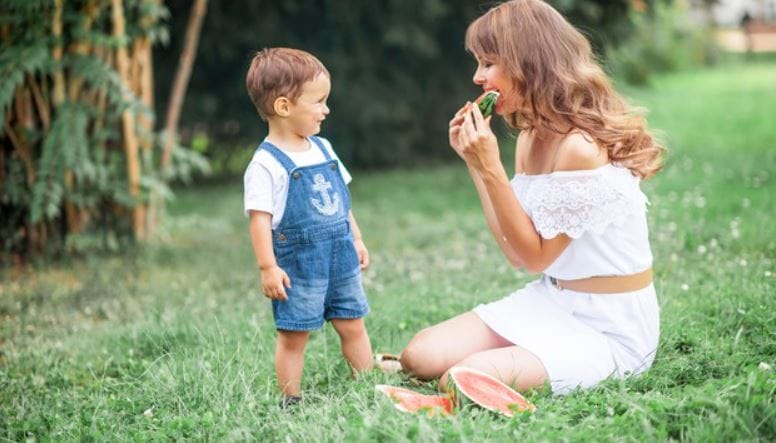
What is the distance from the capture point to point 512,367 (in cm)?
298

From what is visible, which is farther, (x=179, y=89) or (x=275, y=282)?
(x=179, y=89)

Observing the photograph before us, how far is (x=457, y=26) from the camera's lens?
10141 millimetres

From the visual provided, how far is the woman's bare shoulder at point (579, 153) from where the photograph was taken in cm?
300

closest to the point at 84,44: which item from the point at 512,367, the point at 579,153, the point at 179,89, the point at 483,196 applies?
the point at 179,89

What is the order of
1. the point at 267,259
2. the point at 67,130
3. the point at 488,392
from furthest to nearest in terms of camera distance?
the point at 67,130 < the point at 267,259 < the point at 488,392

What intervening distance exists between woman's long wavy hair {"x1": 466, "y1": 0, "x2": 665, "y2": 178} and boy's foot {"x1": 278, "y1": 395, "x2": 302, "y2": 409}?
4.44 ft

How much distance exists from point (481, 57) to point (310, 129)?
690 millimetres

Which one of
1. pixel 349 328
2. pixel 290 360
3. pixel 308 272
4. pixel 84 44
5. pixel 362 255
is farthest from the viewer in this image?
pixel 84 44

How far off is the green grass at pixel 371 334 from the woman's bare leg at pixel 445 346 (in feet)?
0.29

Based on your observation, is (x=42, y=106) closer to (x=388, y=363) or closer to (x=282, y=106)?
(x=282, y=106)

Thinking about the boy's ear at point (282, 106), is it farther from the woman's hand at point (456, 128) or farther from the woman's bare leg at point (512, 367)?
the woman's bare leg at point (512, 367)

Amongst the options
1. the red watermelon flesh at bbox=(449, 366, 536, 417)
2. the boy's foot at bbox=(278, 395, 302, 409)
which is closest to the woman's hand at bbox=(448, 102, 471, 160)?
the red watermelon flesh at bbox=(449, 366, 536, 417)

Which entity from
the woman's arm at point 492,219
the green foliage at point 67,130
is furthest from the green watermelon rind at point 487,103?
the green foliage at point 67,130

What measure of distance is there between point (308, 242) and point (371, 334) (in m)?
1.04
